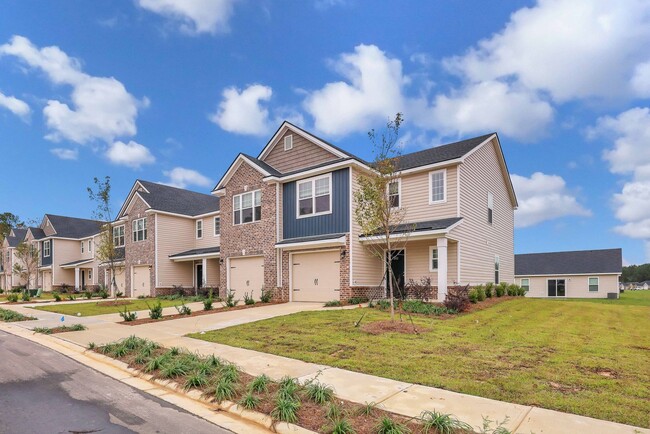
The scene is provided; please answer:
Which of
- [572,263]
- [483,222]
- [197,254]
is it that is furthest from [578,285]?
[197,254]

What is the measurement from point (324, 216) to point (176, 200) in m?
17.6

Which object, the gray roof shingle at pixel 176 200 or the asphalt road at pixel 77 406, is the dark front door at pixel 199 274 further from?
the asphalt road at pixel 77 406

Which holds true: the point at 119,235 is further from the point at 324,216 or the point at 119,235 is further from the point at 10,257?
the point at 10,257

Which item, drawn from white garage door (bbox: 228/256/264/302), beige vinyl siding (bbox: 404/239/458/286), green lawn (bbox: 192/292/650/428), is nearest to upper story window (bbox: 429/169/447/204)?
beige vinyl siding (bbox: 404/239/458/286)

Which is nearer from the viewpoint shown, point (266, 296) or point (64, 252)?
point (266, 296)

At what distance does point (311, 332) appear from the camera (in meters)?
10.3

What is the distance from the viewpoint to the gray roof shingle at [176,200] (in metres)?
29.9

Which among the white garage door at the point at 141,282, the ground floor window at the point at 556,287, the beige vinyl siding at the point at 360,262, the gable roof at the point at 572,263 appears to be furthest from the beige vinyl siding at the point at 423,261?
the ground floor window at the point at 556,287

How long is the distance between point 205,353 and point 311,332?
2.82 m

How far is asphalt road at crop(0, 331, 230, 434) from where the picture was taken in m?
4.89

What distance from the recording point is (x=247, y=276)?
21.9 meters

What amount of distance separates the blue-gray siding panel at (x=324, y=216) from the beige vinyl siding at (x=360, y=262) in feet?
1.20

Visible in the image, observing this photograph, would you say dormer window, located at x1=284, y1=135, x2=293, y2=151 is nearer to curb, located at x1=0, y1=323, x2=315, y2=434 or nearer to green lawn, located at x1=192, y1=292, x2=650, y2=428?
green lawn, located at x1=192, y1=292, x2=650, y2=428

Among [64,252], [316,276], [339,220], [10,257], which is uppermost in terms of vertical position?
[339,220]
